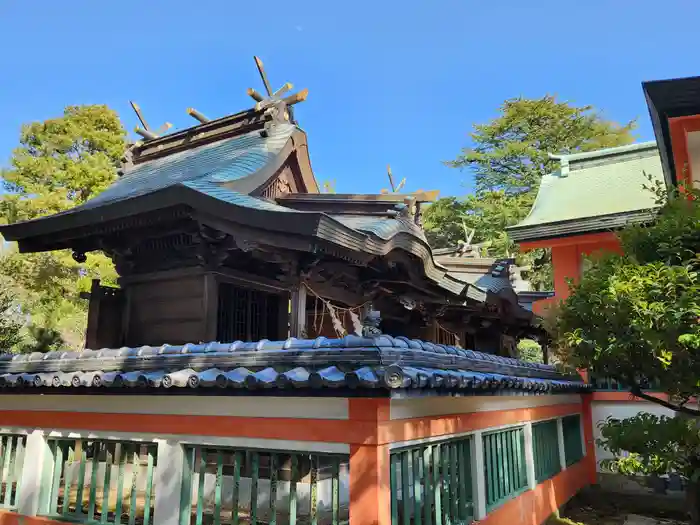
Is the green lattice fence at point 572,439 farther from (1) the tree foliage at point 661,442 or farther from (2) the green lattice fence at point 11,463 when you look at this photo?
(2) the green lattice fence at point 11,463

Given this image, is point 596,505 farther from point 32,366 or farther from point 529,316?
point 32,366

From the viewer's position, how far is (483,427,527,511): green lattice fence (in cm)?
696

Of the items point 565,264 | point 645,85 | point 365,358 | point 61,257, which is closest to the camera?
point 365,358

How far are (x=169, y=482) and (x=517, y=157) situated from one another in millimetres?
32447

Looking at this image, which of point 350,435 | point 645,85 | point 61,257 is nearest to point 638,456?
point 350,435

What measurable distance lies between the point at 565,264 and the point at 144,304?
10.1 m

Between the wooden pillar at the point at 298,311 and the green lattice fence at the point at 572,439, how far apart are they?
6593 millimetres

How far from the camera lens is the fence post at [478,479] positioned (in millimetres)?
6367

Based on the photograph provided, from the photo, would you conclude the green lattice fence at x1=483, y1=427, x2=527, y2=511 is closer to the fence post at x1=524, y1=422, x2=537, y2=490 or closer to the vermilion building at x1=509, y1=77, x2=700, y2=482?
the fence post at x1=524, y1=422, x2=537, y2=490

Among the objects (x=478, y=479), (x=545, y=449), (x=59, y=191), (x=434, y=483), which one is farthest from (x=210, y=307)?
(x=59, y=191)

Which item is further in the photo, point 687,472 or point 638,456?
point 638,456

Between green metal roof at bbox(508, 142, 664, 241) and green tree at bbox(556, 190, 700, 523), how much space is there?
6.43 meters

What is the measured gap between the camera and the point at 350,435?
15.2 ft

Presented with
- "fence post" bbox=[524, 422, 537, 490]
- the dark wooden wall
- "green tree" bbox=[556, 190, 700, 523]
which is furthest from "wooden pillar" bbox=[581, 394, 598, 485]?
the dark wooden wall
